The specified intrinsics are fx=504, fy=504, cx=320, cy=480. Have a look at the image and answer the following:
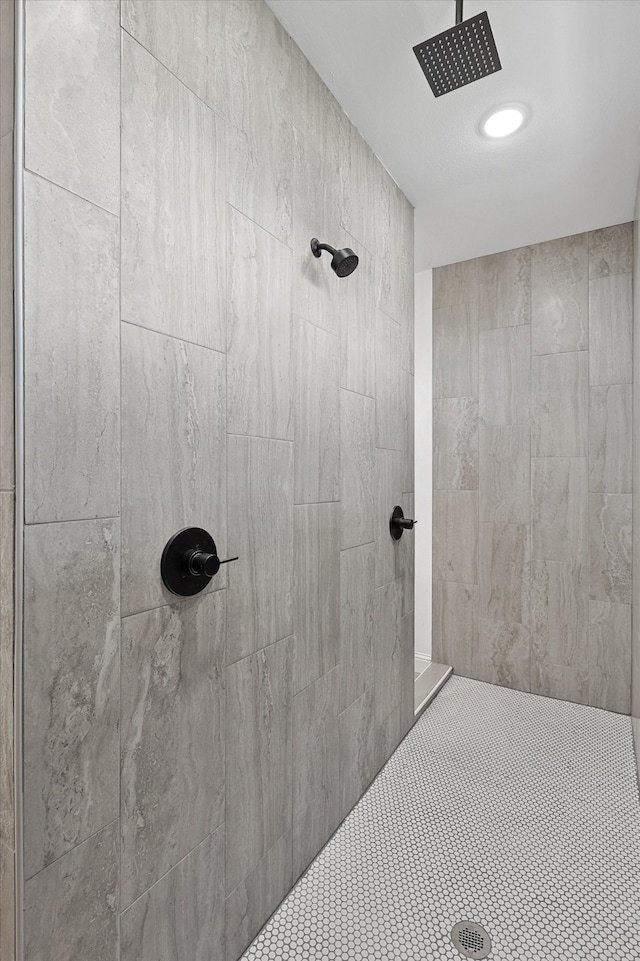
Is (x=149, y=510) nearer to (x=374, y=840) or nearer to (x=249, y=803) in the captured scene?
(x=249, y=803)

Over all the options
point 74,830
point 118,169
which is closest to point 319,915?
point 74,830

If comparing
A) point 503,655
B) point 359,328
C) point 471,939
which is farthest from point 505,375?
point 471,939

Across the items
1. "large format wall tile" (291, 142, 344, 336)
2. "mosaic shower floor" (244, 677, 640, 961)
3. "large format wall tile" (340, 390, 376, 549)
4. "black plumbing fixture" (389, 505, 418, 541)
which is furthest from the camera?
"black plumbing fixture" (389, 505, 418, 541)

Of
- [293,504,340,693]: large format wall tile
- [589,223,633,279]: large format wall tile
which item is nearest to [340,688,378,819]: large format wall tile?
[293,504,340,693]: large format wall tile

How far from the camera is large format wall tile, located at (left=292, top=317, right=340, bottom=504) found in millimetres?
1479

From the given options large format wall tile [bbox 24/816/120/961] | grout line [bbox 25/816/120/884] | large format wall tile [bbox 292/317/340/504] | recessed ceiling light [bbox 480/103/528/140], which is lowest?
large format wall tile [bbox 24/816/120/961]

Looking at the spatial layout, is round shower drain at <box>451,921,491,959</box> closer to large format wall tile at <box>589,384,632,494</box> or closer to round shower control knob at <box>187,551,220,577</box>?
round shower control knob at <box>187,551,220,577</box>

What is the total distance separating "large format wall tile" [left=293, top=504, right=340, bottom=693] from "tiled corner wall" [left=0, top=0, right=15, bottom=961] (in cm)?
79

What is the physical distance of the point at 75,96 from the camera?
847mm

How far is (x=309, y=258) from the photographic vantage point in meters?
1.52

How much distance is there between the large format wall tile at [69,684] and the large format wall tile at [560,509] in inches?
96.2

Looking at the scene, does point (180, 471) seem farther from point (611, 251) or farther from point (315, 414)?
point (611, 251)

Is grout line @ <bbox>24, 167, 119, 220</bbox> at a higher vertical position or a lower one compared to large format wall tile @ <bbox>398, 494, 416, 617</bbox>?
higher

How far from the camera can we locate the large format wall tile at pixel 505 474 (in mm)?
2828
